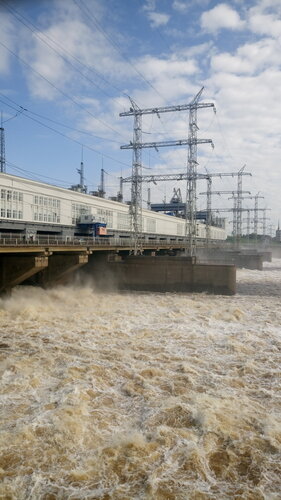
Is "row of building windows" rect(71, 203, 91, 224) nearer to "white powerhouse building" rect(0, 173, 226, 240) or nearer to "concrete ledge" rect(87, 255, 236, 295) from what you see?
"white powerhouse building" rect(0, 173, 226, 240)

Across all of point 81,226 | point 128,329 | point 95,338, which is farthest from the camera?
point 81,226

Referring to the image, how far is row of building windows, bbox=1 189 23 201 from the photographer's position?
33.9 metres

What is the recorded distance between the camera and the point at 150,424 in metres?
8.91

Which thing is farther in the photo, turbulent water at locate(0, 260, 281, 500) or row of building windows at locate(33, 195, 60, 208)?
row of building windows at locate(33, 195, 60, 208)

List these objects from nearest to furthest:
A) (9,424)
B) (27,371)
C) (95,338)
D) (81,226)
→ (9,424) → (27,371) → (95,338) → (81,226)

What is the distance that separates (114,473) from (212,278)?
26113mm

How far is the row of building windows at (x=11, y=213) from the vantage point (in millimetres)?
33969

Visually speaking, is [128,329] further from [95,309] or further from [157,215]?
[157,215]

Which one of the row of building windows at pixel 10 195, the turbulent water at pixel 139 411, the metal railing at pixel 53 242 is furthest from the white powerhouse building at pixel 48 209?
the turbulent water at pixel 139 411

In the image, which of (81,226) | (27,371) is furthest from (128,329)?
(81,226)

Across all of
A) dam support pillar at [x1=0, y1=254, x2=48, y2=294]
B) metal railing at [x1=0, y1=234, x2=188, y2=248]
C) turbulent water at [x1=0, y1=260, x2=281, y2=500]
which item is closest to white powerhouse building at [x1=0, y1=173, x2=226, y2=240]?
metal railing at [x1=0, y1=234, x2=188, y2=248]

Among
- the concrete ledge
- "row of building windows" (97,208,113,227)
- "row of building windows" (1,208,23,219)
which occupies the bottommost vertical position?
the concrete ledge

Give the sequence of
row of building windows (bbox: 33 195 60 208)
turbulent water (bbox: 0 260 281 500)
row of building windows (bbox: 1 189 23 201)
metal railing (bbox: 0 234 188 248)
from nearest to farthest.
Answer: turbulent water (bbox: 0 260 281 500)
metal railing (bbox: 0 234 188 248)
row of building windows (bbox: 1 189 23 201)
row of building windows (bbox: 33 195 60 208)

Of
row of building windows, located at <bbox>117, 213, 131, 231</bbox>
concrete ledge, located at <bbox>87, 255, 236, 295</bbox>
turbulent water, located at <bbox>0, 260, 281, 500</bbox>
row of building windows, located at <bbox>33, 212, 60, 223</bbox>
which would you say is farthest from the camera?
row of building windows, located at <bbox>117, 213, 131, 231</bbox>
